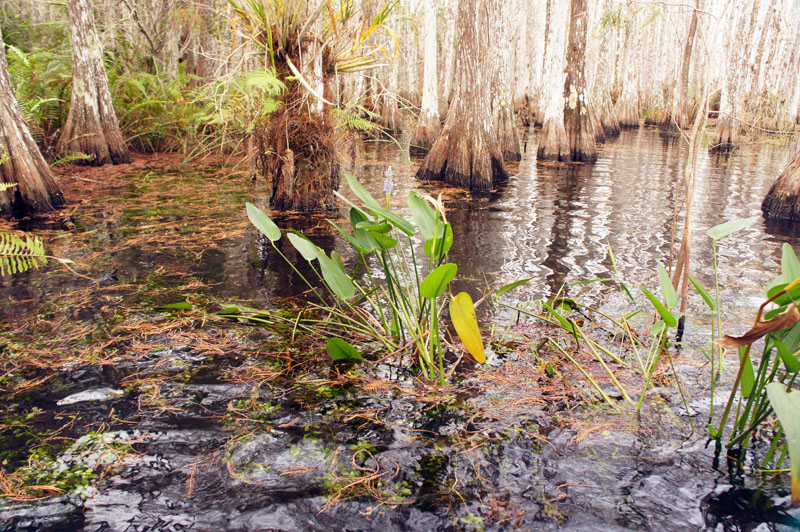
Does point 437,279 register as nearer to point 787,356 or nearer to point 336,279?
point 336,279

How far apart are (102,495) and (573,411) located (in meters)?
1.84

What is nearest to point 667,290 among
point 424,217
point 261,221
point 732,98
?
point 424,217

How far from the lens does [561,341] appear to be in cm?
303

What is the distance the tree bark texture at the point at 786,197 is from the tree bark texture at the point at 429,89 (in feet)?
21.4

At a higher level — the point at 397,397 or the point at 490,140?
the point at 490,140

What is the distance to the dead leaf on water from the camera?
53.8 inches

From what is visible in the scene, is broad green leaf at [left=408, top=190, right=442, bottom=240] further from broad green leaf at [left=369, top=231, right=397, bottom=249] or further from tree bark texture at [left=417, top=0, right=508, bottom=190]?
tree bark texture at [left=417, top=0, right=508, bottom=190]

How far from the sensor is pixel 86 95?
838 cm

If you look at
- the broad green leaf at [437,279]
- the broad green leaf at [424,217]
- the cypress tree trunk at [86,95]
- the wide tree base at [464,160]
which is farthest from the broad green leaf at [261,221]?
the cypress tree trunk at [86,95]

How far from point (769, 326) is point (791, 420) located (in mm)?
354

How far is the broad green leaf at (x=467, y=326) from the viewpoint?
1.97 m

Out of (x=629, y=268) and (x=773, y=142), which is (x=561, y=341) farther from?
(x=773, y=142)

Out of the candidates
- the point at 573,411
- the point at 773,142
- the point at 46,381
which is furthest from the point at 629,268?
the point at 773,142

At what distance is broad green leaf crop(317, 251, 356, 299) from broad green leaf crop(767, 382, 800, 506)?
1.84 metres
